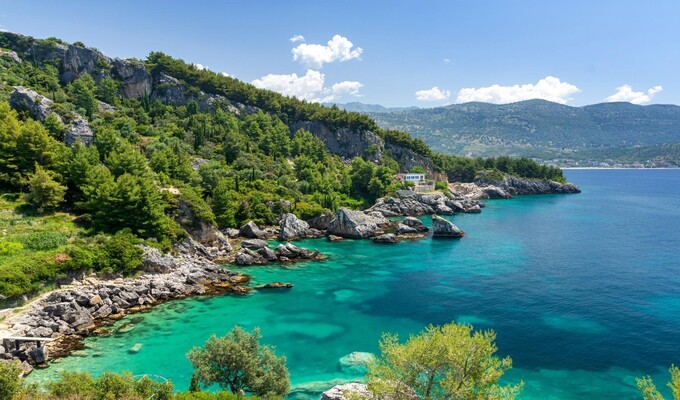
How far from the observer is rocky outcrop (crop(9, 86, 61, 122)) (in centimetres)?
7738

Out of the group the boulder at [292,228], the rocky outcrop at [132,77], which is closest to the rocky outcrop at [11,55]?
the rocky outcrop at [132,77]

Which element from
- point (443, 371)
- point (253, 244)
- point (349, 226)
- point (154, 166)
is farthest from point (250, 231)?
point (443, 371)

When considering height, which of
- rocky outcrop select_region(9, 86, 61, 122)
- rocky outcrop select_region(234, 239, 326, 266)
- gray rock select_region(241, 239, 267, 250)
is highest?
rocky outcrop select_region(9, 86, 61, 122)

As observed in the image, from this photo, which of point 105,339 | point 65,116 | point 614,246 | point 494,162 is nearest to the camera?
point 105,339

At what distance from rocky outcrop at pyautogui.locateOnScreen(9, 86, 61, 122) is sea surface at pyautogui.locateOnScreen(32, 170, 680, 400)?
56849mm

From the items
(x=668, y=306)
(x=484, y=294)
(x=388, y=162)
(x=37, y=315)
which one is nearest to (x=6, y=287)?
(x=37, y=315)

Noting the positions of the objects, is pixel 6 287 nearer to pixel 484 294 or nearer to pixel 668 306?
pixel 484 294

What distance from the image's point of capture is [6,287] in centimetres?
3622

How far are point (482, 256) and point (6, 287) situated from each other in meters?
64.2

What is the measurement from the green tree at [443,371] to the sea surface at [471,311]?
34.4 ft

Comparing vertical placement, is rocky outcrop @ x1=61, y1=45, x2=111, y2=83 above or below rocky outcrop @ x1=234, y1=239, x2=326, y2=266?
above

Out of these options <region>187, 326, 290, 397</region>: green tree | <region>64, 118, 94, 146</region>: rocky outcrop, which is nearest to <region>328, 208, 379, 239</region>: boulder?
<region>64, 118, 94, 146</region>: rocky outcrop

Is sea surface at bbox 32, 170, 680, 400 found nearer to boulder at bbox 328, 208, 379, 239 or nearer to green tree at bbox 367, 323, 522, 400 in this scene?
boulder at bbox 328, 208, 379, 239

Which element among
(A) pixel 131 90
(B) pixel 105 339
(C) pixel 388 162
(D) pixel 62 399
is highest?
(A) pixel 131 90
